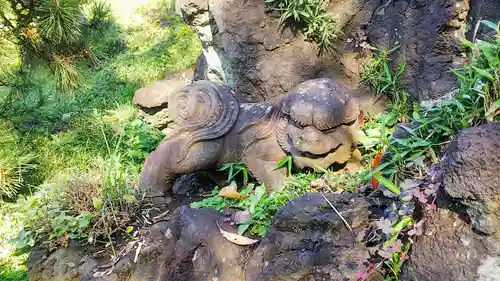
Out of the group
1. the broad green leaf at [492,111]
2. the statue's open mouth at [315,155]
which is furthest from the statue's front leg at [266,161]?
the broad green leaf at [492,111]

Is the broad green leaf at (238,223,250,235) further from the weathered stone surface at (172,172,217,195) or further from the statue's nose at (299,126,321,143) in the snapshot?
the weathered stone surface at (172,172,217,195)

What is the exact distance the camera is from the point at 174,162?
357 centimetres

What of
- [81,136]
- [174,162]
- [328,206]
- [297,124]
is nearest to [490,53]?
[328,206]

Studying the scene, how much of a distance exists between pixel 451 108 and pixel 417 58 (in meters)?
1.52

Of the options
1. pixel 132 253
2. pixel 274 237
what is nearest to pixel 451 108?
pixel 274 237

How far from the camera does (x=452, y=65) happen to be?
3373 millimetres

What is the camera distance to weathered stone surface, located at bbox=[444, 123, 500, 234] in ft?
5.57

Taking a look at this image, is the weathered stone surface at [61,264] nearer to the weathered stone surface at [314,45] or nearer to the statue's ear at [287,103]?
the statue's ear at [287,103]

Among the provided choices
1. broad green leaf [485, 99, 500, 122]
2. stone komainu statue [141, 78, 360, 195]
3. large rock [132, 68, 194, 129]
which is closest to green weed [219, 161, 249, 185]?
stone komainu statue [141, 78, 360, 195]

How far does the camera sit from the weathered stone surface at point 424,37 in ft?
10.9

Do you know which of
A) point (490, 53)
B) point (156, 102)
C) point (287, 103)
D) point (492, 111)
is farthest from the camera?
point (156, 102)

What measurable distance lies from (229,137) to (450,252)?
213 cm

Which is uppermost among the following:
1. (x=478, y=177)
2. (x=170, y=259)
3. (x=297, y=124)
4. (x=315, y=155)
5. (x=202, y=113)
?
(x=478, y=177)

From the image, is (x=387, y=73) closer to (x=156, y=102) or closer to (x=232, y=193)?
(x=232, y=193)
